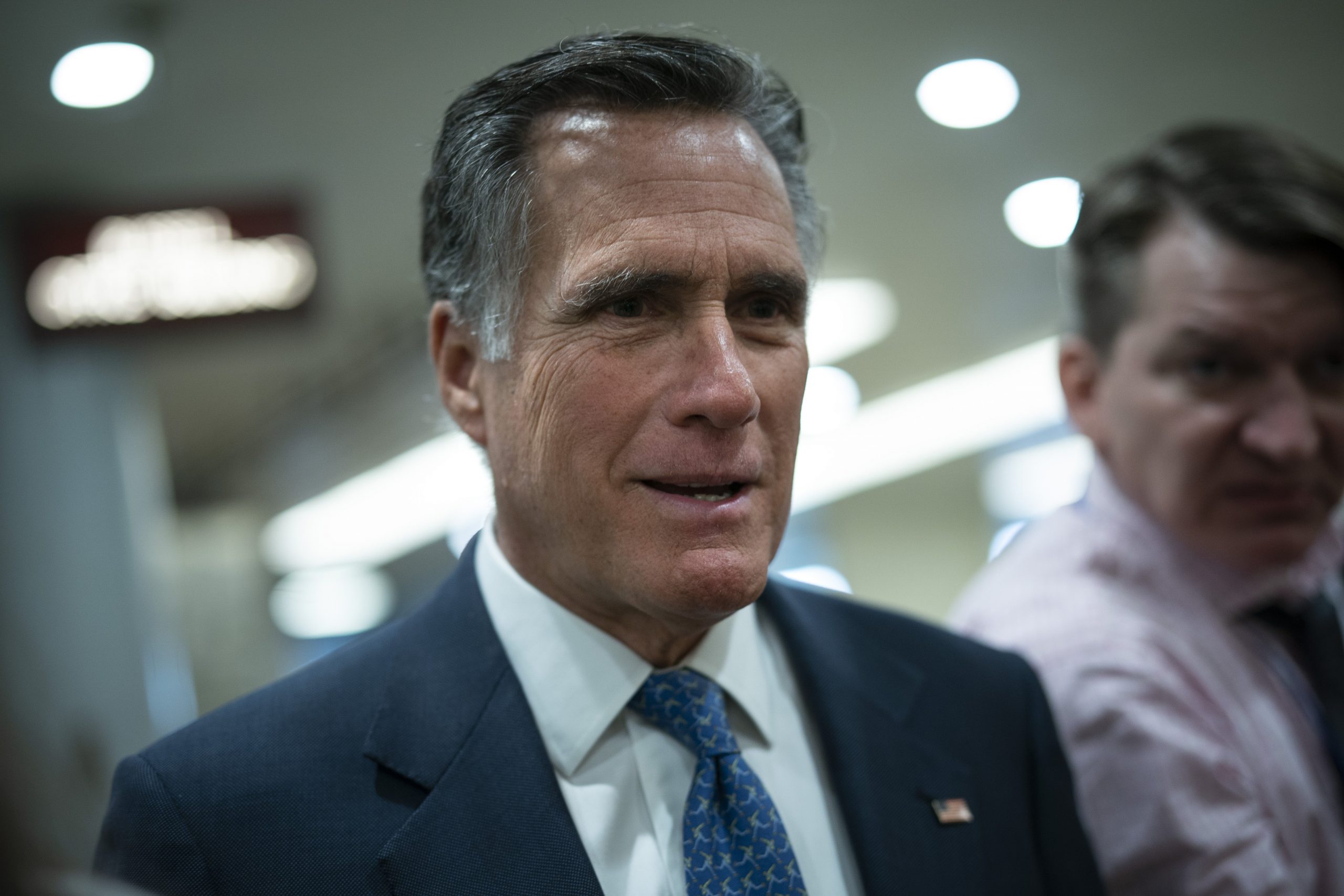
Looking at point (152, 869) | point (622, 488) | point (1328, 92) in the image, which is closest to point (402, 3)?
point (622, 488)

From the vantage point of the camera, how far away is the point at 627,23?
7.86ft

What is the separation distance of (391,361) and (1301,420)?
5.29 meters

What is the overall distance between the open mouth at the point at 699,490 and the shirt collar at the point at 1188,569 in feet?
2.93

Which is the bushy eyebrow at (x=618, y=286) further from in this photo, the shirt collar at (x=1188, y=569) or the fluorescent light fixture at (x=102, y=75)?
the fluorescent light fixture at (x=102, y=75)

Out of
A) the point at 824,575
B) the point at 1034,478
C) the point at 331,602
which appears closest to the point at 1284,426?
the point at 1034,478

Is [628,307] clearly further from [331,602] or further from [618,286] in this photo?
[331,602]

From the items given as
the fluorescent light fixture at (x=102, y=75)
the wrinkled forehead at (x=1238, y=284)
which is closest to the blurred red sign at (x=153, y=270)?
the fluorescent light fixture at (x=102, y=75)

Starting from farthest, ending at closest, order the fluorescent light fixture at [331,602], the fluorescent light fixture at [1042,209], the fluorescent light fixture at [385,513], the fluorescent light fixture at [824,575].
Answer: the fluorescent light fixture at [331,602], the fluorescent light fixture at [824,575], the fluorescent light fixture at [385,513], the fluorescent light fixture at [1042,209]

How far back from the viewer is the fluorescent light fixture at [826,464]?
7.65 m

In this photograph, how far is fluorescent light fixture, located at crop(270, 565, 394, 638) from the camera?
11453 mm

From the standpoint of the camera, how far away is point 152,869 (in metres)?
1.16

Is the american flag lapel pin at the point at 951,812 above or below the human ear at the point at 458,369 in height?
below

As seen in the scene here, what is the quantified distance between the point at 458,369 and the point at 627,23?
48.7 inches

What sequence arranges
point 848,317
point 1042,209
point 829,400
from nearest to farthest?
point 1042,209, point 848,317, point 829,400
